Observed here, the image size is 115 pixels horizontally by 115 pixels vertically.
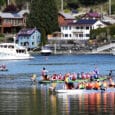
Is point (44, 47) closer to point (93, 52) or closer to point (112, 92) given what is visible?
point (93, 52)

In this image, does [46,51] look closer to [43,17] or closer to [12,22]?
[43,17]

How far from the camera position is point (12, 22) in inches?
6654

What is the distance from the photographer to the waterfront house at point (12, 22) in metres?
168

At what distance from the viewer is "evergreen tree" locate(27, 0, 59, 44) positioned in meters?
160

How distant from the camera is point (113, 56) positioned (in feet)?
473

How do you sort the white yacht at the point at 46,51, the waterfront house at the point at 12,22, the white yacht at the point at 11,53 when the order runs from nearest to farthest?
1. the white yacht at the point at 11,53
2. the white yacht at the point at 46,51
3. the waterfront house at the point at 12,22

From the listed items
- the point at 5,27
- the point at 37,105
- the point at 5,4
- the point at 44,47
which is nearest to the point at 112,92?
the point at 37,105

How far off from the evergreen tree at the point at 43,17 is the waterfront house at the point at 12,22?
23.3ft

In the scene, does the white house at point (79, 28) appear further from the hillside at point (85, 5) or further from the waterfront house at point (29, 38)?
the hillside at point (85, 5)

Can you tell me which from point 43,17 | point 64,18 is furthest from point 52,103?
point 64,18

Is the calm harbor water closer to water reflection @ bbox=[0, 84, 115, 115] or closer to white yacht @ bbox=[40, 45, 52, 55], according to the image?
water reflection @ bbox=[0, 84, 115, 115]

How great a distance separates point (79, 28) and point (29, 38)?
1019 cm

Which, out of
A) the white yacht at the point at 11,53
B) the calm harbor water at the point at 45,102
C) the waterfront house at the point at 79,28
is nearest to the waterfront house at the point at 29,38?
the waterfront house at the point at 79,28

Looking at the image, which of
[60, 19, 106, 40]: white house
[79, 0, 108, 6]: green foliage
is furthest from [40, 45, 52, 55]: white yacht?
[79, 0, 108, 6]: green foliage
